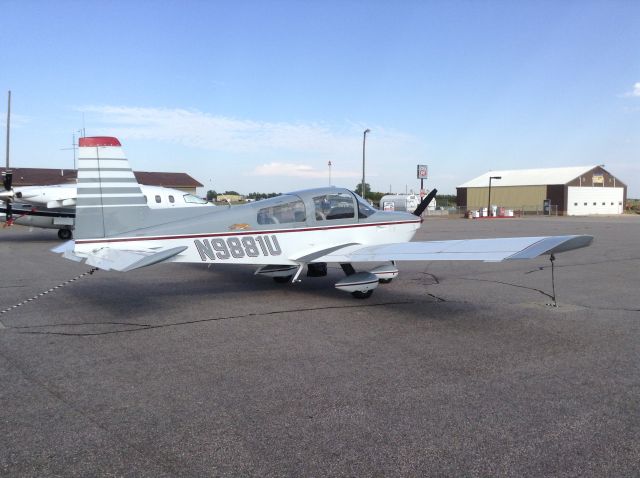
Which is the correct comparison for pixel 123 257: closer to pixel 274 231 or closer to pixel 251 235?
pixel 251 235

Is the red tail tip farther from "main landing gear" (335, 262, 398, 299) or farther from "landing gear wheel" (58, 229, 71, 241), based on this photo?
"landing gear wheel" (58, 229, 71, 241)

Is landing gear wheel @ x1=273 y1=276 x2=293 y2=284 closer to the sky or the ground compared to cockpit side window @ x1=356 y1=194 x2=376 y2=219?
closer to the ground

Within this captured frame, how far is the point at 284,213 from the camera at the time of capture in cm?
905

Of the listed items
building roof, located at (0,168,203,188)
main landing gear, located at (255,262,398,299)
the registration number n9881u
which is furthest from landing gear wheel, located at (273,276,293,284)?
building roof, located at (0,168,203,188)

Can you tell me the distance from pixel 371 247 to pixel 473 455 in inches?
237

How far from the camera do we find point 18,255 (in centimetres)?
1608

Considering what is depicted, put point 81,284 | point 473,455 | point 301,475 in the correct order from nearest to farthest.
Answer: point 301,475
point 473,455
point 81,284

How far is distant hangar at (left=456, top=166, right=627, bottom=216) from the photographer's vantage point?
65.7 meters

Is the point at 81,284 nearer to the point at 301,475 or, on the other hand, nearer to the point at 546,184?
the point at 301,475

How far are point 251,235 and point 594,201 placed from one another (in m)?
71.6

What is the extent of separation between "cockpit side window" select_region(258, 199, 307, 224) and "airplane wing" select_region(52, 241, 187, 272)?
1.61 m

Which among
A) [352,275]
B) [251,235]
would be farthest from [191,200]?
[352,275]

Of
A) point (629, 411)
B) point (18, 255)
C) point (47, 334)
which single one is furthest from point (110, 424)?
point (18, 255)

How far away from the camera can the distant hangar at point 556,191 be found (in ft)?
216
